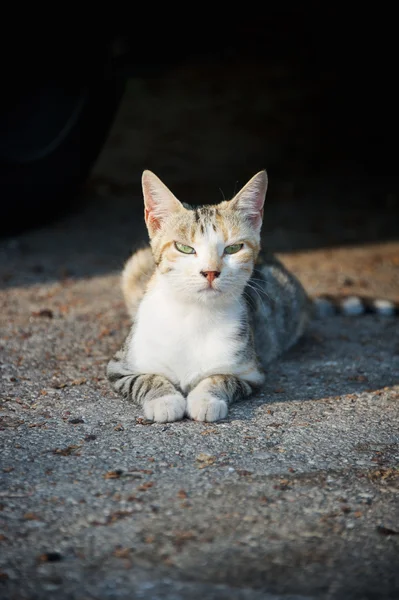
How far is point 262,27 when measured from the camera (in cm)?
1276

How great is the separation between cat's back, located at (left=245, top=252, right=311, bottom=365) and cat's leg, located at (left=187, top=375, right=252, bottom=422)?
56 centimetres

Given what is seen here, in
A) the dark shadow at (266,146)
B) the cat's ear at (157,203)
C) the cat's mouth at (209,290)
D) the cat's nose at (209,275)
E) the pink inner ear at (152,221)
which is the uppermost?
the cat's ear at (157,203)

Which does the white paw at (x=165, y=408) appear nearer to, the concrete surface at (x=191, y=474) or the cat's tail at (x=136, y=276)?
the concrete surface at (x=191, y=474)

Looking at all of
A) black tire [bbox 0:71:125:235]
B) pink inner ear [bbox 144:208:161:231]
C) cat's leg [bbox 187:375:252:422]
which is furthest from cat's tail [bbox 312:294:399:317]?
black tire [bbox 0:71:125:235]

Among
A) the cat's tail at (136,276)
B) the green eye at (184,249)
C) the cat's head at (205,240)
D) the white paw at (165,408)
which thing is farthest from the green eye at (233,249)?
the cat's tail at (136,276)

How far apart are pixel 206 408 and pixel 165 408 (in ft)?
0.64

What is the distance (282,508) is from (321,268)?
4062 millimetres

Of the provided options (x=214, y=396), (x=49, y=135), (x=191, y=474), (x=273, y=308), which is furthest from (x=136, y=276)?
(x=49, y=135)

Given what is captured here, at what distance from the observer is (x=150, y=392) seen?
13.1ft

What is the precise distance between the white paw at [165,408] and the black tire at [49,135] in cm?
369

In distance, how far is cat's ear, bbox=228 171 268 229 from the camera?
423 centimetres

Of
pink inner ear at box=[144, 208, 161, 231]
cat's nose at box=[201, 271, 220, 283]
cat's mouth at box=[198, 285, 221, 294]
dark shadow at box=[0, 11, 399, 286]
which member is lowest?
dark shadow at box=[0, 11, 399, 286]

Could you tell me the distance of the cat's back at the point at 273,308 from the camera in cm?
482

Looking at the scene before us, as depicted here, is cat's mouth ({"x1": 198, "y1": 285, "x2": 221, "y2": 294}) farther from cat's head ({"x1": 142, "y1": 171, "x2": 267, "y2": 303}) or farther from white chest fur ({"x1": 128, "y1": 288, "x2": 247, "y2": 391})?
white chest fur ({"x1": 128, "y1": 288, "x2": 247, "y2": 391})
